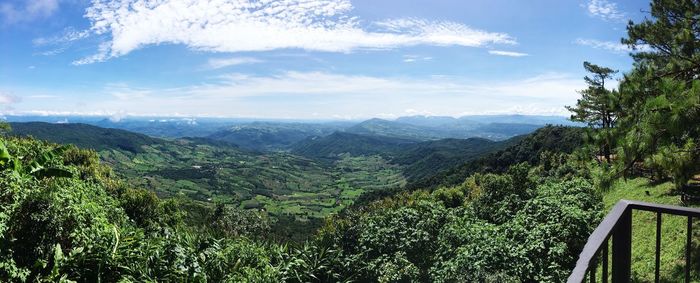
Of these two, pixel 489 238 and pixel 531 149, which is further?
pixel 531 149

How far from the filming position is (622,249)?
2.42 meters

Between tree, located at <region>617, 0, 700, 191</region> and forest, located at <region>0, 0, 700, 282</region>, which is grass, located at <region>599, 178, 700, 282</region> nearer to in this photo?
forest, located at <region>0, 0, 700, 282</region>

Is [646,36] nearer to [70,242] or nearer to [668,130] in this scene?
[668,130]

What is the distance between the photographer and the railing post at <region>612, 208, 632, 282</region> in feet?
7.73

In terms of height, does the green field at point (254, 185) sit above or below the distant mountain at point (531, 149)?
below

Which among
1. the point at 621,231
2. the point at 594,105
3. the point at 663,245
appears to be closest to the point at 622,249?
the point at 621,231

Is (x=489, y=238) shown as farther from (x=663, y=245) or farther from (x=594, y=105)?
(x=594, y=105)

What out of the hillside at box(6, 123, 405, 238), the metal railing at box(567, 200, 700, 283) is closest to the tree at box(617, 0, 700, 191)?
the metal railing at box(567, 200, 700, 283)

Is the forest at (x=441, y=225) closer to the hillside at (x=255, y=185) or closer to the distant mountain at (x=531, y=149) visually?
the distant mountain at (x=531, y=149)

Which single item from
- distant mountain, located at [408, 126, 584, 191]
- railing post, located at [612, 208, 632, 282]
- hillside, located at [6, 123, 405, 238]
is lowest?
hillside, located at [6, 123, 405, 238]

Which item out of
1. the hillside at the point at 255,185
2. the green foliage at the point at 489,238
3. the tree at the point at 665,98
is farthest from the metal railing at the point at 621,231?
the hillside at the point at 255,185

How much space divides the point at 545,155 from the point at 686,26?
128ft

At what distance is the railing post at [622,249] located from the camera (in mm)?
2357

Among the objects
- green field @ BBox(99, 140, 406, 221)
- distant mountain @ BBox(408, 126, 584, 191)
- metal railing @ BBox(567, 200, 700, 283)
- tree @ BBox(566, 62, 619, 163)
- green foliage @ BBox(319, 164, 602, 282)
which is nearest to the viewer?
metal railing @ BBox(567, 200, 700, 283)
